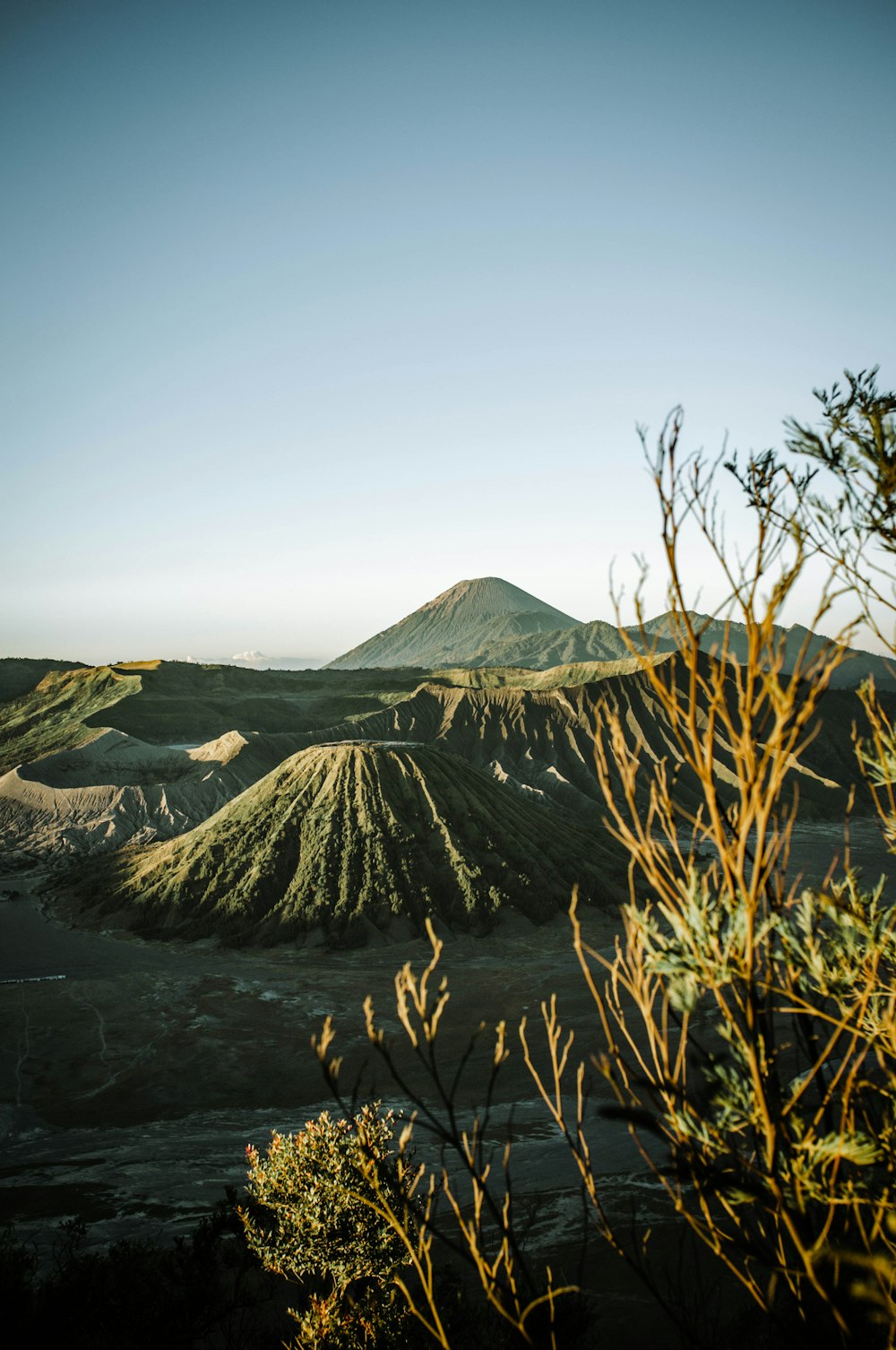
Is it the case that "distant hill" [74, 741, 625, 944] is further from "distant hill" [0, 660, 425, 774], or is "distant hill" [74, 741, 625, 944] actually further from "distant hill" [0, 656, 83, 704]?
"distant hill" [0, 656, 83, 704]

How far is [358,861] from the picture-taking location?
96.7ft

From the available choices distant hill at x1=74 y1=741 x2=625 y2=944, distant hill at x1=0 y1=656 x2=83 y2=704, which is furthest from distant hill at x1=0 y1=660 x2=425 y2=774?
distant hill at x1=74 y1=741 x2=625 y2=944

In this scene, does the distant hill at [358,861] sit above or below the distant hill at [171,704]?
below

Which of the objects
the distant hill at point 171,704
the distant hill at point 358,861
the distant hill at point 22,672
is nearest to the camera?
the distant hill at point 358,861

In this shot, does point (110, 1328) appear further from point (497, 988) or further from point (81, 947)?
point (81, 947)

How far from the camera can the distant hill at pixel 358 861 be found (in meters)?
28.3

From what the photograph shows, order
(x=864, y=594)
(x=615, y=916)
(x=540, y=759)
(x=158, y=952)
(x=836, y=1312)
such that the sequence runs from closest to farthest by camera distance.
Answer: (x=836, y=1312) → (x=864, y=594) → (x=158, y=952) → (x=615, y=916) → (x=540, y=759)

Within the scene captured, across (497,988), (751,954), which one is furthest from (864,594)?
(497,988)

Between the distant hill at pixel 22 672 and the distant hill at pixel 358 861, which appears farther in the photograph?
the distant hill at pixel 22 672

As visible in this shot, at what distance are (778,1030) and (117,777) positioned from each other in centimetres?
4412

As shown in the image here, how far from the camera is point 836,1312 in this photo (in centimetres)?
304

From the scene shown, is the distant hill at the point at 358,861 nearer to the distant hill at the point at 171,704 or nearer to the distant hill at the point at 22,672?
the distant hill at the point at 171,704

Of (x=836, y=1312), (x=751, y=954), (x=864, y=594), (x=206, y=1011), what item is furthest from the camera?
(x=206, y=1011)

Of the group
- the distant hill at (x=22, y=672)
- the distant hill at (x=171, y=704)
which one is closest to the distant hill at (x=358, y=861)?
the distant hill at (x=171, y=704)
